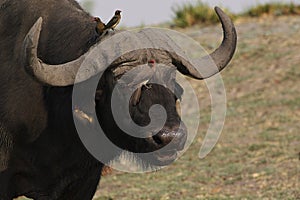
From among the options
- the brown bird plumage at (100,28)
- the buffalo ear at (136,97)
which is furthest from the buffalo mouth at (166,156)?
the brown bird plumage at (100,28)

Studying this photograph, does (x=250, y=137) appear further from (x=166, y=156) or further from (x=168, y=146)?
(x=168, y=146)

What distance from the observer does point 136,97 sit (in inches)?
230

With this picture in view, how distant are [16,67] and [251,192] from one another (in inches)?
181

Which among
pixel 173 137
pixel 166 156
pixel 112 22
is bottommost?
pixel 166 156

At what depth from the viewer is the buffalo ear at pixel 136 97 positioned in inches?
230

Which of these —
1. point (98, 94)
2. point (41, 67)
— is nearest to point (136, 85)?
point (98, 94)

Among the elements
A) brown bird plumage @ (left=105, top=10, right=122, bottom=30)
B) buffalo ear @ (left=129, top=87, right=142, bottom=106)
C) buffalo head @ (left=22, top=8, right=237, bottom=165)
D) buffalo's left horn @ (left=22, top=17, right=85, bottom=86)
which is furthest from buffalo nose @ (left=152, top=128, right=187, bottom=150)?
brown bird plumage @ (left=105, top=10, right=122, bottom=30)

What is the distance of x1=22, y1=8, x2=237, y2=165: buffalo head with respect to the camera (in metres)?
5.71

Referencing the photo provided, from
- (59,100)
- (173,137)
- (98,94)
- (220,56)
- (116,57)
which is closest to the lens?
(173,137)

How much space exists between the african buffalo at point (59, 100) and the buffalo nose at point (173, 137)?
42 mm

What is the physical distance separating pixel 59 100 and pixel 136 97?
2.55 ft

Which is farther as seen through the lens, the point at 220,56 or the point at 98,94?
the point at 220,56

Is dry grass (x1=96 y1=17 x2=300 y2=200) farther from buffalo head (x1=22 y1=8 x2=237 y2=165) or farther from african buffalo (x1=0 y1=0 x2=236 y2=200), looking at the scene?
buffalo head (x1=22 y1=8 x2=237 y2=165)

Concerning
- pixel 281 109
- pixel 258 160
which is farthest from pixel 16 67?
pixel 281 109
